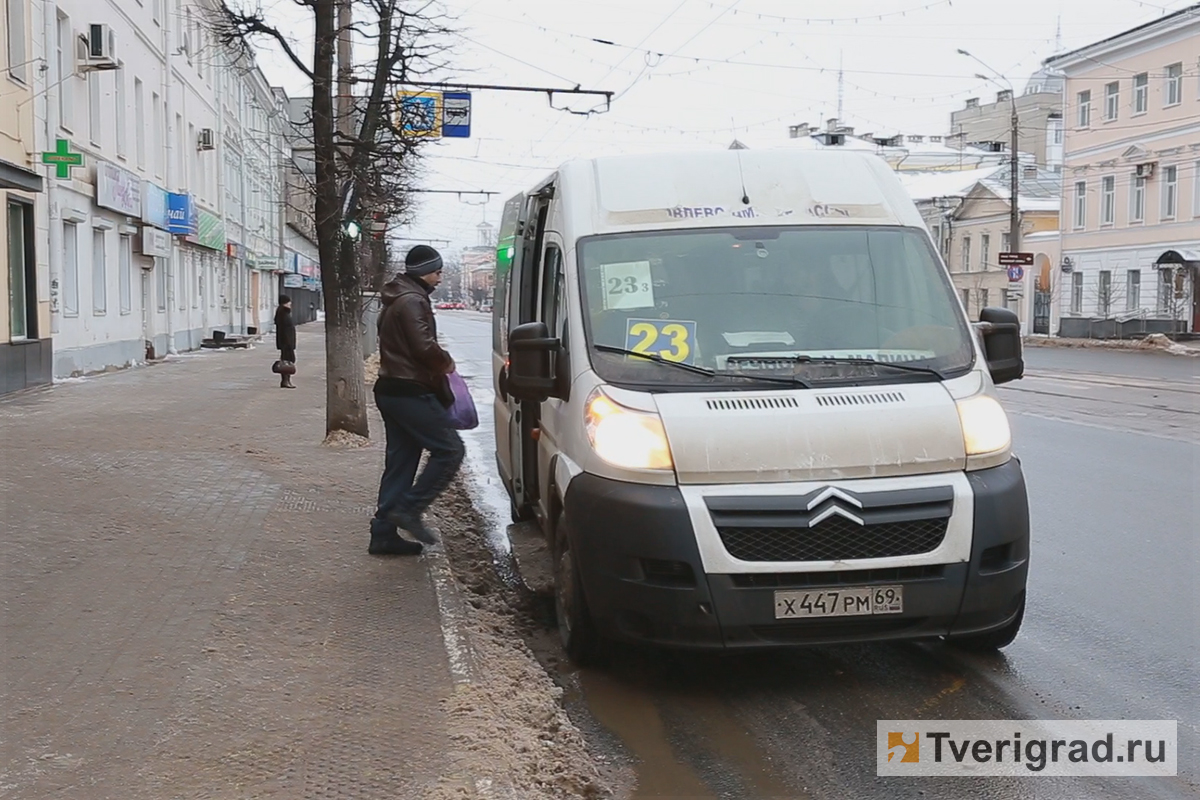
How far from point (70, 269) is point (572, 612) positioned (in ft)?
66.2

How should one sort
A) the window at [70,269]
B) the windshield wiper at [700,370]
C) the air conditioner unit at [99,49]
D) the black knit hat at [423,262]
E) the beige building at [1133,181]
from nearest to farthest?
the windshield wiper at [700,370] < the black knit hat at [423,262] < the window at [70,269] < the air conditioner unit at [99,49] < the beige building at [1133,181]

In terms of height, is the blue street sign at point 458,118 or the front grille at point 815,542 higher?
the blue street sign at point 458,118

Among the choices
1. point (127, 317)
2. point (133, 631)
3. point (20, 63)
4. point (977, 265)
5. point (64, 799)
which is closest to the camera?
point (64, 799)

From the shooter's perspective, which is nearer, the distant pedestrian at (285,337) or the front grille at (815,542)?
the front grille at (815,542)

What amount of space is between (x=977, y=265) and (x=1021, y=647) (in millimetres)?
60429

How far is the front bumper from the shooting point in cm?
494

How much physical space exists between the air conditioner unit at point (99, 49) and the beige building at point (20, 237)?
252 cm

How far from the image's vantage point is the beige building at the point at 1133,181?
4575cm

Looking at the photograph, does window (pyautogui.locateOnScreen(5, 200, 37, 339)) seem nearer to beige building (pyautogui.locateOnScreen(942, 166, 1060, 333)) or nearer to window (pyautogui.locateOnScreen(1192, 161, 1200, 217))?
window (pyautogui.locateOnScreen(1192, 161, 1200, 217))

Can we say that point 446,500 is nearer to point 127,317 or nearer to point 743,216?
point 743,216

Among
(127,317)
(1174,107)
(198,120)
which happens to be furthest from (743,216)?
(1174,107)

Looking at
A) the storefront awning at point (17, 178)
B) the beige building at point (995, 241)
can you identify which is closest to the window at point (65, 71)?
the storefront awning at point (17, 178)

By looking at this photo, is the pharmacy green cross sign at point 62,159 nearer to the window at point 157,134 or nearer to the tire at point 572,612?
the window at point 157,134

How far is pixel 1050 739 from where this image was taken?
473 cm
